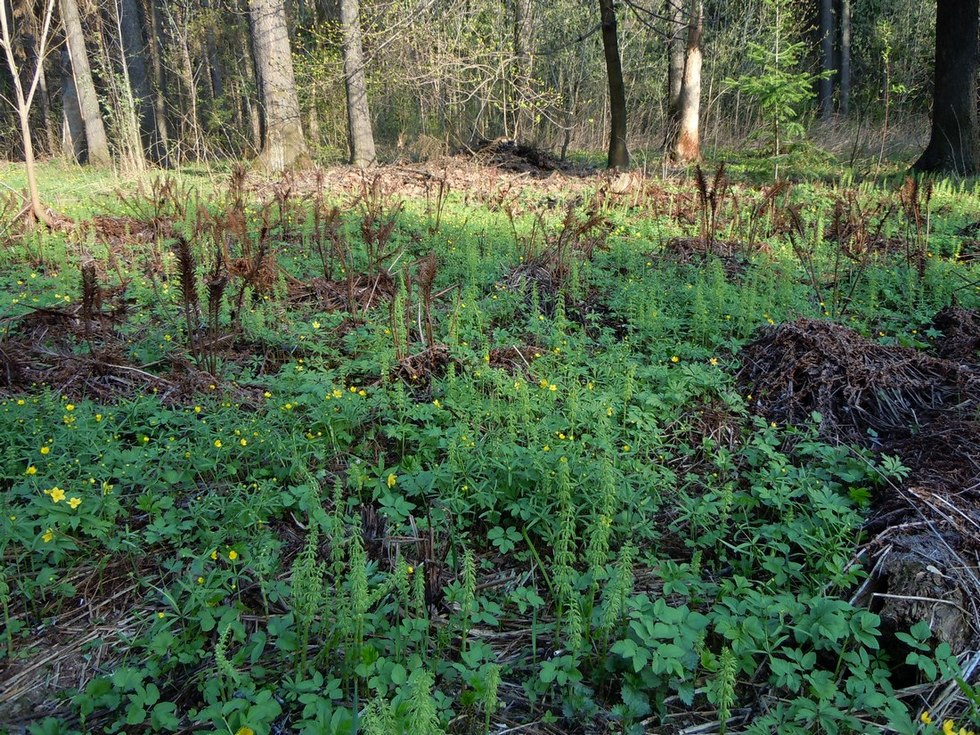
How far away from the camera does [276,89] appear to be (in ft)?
34.2

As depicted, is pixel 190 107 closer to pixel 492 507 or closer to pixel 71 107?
pixel 71 107

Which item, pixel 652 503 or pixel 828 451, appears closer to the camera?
pixel 652 503

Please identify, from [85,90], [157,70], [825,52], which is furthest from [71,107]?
[825,52]

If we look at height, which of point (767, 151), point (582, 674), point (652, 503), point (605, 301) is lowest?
point (582, 674)

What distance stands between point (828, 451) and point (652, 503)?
0.87 m

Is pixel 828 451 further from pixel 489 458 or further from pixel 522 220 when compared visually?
pixel 522 220

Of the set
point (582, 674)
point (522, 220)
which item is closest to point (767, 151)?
point (522, 220)

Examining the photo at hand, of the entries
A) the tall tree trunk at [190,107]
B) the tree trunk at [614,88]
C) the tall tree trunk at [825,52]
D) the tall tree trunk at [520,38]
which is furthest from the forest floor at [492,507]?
the tall tree trunk at [825,52]

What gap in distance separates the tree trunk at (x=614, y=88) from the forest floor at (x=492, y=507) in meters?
5.92

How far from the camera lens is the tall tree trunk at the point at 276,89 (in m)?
10.3

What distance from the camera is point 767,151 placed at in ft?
36.5

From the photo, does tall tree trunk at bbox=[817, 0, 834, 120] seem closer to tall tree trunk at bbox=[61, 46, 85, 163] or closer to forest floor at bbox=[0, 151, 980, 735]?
forest floor at bbox=[0, 151, 980, 735]

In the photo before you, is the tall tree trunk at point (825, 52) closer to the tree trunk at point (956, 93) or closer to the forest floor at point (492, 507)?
the tree trunk at point (956, 93)

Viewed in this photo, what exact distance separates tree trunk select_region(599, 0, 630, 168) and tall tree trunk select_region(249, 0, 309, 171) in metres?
5.00
